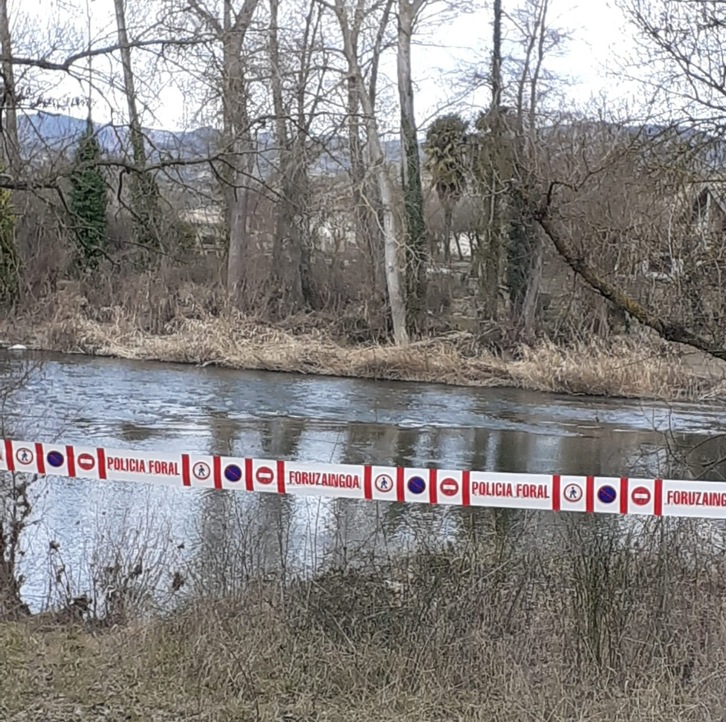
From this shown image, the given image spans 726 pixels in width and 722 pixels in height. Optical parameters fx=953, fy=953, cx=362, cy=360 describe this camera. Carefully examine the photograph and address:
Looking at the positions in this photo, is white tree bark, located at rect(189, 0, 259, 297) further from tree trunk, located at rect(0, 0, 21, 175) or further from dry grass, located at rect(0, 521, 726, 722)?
dry grass, located at rect(0, 521, 726, 722)

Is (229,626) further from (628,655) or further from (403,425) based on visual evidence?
(403,425)

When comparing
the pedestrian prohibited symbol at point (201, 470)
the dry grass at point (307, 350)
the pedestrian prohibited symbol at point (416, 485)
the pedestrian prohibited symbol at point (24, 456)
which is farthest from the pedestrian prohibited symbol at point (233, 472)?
the dry grass at point (307, 350)

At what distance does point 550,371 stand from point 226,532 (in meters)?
15.6

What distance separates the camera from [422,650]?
17.6 feet

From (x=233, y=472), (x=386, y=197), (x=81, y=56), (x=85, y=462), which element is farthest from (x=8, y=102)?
(x=386, y=197)

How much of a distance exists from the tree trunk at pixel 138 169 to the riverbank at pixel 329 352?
467 inches

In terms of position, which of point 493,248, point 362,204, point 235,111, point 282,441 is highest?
point 235,111

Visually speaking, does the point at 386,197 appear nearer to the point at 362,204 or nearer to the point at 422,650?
the point at 362,204

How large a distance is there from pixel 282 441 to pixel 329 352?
9.00 meters

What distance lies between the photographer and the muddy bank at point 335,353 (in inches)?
847

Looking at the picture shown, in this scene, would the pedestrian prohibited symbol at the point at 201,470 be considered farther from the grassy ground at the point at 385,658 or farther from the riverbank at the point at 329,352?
the riverbank at the point at 329,352

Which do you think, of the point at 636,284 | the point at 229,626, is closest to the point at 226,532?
the point at 229,626

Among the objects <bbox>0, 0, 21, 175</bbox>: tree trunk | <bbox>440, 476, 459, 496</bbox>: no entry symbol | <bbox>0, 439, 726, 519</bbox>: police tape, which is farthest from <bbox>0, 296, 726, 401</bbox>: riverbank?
<bbox>0, 0, 21, 175</bbox>: tree trunk

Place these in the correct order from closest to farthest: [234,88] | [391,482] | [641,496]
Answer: [641,496], [391,482], [234,88]
